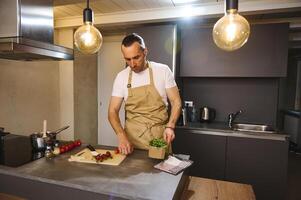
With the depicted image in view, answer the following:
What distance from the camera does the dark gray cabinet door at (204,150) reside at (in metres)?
2.39

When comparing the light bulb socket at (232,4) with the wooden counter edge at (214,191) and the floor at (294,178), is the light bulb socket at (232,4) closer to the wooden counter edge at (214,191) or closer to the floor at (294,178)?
the wooden counter edge at (214,191)

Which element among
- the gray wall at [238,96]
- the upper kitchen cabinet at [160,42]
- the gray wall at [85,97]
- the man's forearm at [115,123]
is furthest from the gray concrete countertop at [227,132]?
the gray wall at [85,97]

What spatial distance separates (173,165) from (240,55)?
1897 mm

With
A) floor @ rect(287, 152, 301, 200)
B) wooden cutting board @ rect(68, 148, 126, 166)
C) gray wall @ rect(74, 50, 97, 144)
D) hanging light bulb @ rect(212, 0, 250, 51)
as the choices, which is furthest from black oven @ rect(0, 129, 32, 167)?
floor @ rect(287, 152, 301, 200)

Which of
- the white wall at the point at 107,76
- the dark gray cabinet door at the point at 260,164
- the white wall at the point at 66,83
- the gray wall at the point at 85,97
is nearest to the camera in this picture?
the dark gray cabinet door at the point at 260,164

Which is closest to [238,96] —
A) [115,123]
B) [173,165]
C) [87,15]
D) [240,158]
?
[240,158]

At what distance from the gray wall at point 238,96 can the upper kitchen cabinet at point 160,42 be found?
567 mm

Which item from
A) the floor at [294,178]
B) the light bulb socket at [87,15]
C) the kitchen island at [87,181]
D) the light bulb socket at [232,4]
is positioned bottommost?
the floor at [294,178]

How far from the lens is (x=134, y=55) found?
5.03ft

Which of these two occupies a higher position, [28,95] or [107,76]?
[107,76]

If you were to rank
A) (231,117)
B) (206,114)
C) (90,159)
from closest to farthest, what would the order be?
1. (90,159)
2. (231,117)
3. (206,114)

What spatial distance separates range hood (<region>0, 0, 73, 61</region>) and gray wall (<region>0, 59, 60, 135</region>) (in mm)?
1028

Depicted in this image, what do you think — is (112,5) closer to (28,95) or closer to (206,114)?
(28,95)

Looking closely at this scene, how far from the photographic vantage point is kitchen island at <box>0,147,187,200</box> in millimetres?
891
